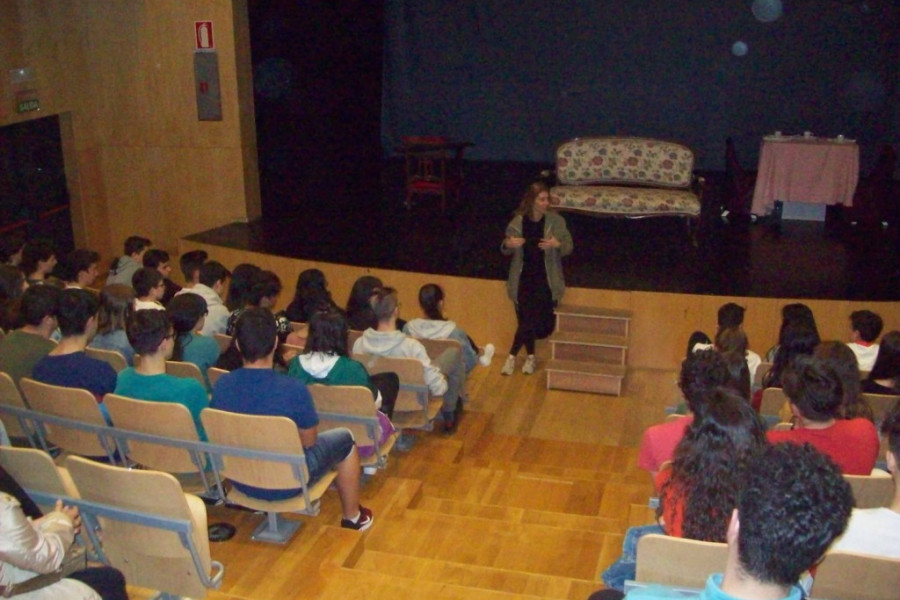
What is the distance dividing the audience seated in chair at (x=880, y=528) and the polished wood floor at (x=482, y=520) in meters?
1.11

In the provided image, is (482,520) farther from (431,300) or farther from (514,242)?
(514,242)

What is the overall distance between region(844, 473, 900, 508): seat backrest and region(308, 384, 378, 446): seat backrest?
1973mm

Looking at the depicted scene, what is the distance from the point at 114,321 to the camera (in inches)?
193

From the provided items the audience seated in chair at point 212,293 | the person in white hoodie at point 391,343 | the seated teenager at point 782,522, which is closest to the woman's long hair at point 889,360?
the person in white hoodie at point 391,343

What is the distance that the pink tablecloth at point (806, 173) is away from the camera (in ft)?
29.9

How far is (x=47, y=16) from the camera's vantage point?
342 inches

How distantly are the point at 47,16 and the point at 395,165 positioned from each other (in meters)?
5.18

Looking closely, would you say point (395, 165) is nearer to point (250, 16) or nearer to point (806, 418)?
point (250, 16)

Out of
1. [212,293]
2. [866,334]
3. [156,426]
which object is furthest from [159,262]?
[866,334]

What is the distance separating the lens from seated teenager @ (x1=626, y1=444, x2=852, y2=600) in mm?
1749

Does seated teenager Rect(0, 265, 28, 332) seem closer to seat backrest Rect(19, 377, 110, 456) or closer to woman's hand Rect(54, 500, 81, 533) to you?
seat backrest Rect(19, 377, 110, 456)

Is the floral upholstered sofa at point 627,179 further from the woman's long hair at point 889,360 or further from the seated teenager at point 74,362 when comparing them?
the seated teenager at point 74,362

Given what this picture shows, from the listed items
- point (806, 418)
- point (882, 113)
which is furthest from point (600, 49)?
point (806, 418)

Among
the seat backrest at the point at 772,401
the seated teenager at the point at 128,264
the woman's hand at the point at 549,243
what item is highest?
the woman's hand at the point at 549,243
